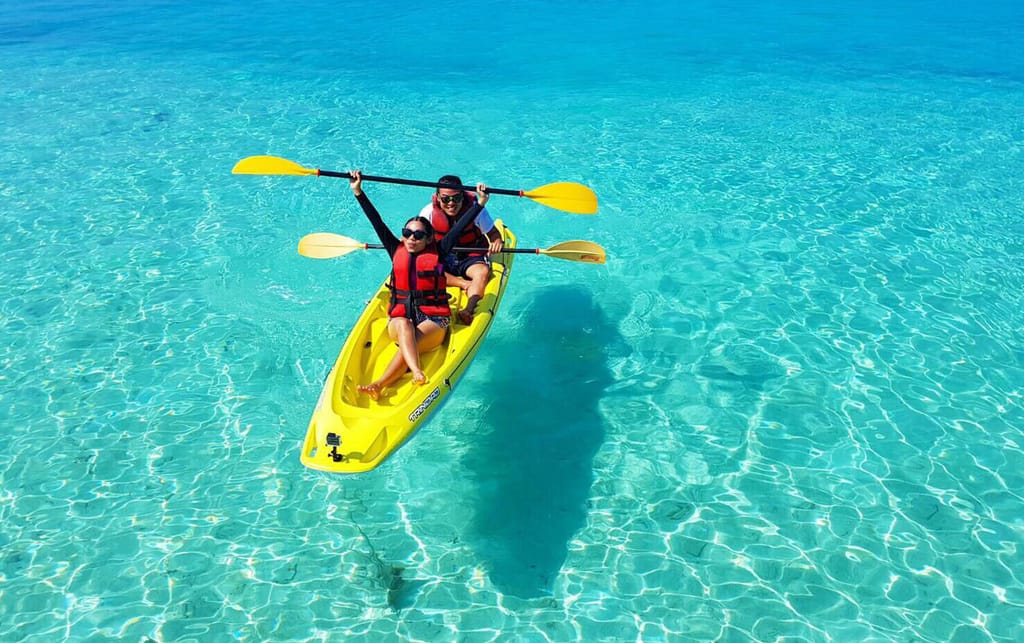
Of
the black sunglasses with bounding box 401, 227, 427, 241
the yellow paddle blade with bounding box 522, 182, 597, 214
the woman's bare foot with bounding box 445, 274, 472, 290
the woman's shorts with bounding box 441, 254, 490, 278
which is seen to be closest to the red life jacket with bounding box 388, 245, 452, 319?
the black sunglasses with bounding box 401, 227, 427, 241

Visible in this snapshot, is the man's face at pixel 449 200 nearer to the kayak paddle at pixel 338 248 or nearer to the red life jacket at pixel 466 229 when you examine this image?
the red life jacket at pixel 466 229

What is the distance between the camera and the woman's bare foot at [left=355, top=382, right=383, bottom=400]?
16.5 ft

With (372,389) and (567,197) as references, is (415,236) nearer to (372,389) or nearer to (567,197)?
(372,389)

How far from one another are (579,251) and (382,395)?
7.53ft

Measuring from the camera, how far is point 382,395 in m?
5.08

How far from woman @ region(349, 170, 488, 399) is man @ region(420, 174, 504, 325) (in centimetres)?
47

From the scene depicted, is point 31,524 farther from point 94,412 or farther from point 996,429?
point 996,429

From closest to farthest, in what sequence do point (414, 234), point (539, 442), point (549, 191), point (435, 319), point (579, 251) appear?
point (414, 234) → point (435, 319) → point (539, 442) → point (579, 251) → point (549, 191)

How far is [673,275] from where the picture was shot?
8.02m

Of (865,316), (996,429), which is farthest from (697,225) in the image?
(996,429)

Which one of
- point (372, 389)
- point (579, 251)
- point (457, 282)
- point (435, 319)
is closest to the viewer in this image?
point (372, 389)

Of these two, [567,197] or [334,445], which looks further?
[567,197]

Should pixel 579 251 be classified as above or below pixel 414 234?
below

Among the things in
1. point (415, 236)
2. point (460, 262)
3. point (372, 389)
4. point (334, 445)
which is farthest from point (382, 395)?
point (460, 262)
